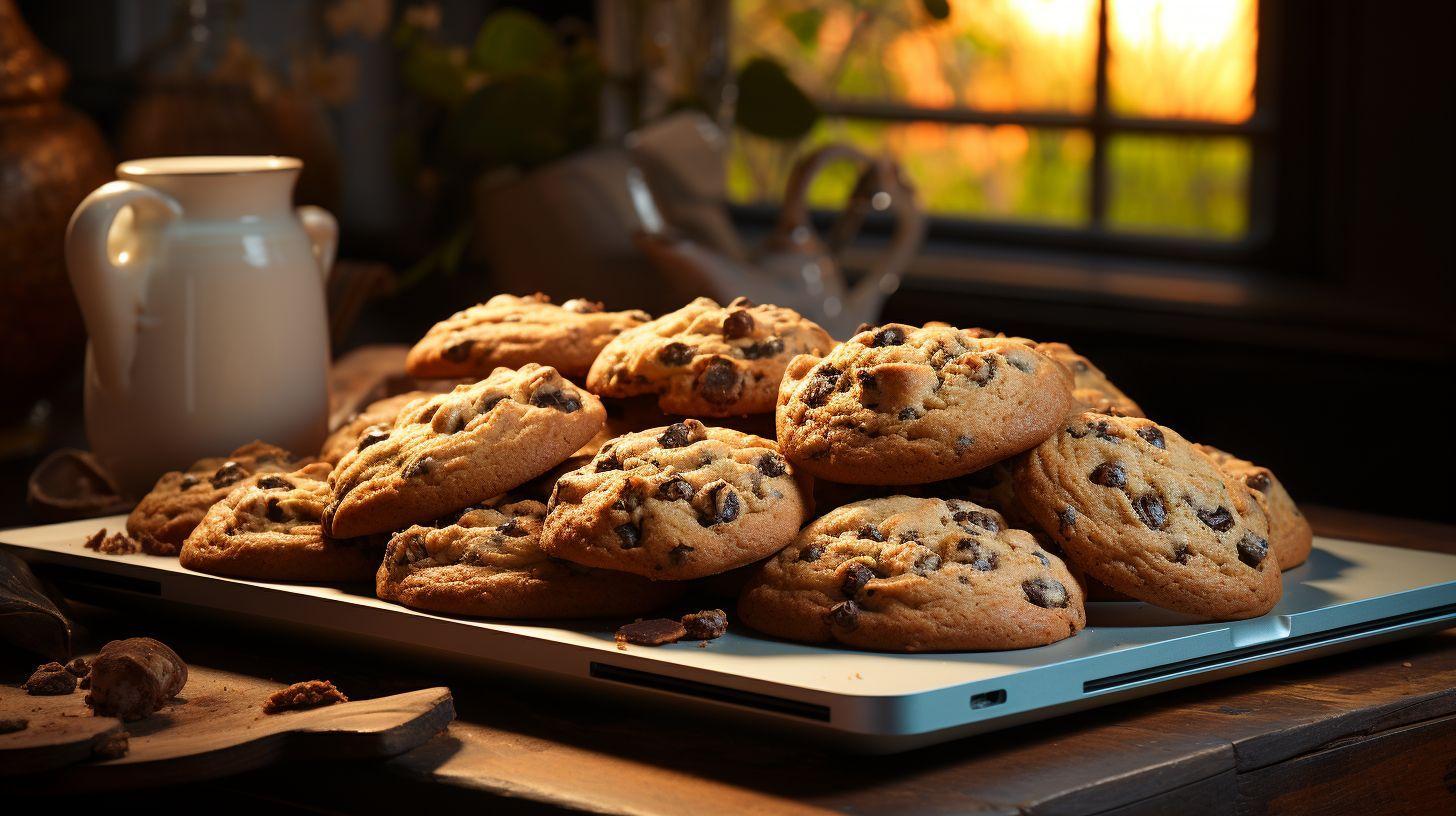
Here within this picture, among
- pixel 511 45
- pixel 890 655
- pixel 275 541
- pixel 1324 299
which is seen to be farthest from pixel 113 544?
pixel 1324 299

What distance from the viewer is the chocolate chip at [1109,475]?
1.00 meters

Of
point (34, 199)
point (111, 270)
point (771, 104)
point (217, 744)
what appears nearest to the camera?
point (217, 744)

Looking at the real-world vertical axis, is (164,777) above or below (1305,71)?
below

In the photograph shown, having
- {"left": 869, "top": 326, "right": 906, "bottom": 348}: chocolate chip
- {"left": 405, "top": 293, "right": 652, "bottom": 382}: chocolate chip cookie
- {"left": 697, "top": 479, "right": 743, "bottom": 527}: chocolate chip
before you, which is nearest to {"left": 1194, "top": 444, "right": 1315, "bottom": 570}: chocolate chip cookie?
{"left": 869, "top": 326, "right": 906, "bottom": 348}: chocolate chip

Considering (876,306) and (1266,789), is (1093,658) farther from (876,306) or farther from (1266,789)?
(876,306)

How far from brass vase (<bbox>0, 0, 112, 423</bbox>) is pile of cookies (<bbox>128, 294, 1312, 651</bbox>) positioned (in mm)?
784

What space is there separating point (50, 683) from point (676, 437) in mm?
408

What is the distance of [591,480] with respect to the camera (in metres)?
1.00

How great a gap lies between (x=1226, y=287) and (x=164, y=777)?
6.30 ft

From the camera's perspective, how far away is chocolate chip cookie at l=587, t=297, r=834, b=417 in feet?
3.59

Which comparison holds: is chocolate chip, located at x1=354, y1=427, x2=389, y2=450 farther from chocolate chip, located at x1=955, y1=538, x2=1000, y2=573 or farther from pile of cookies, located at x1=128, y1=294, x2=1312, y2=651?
chocolate chip, located at x1=955, y1=538, x2=1000, y2=573

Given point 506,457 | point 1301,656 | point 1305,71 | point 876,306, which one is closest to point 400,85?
point 876,306

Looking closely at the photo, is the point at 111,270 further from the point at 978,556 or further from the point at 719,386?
the point at 978,556

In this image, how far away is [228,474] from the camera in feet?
4.06
